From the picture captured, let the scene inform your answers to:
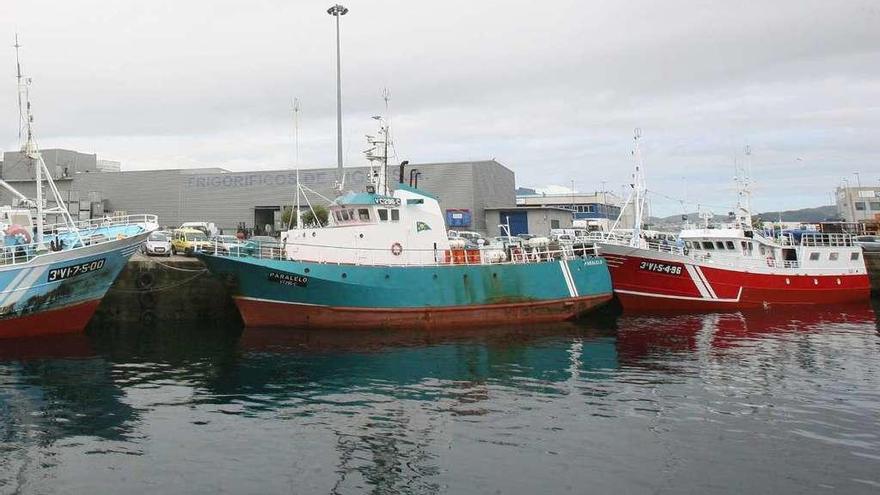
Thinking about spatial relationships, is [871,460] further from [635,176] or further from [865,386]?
[635,176]

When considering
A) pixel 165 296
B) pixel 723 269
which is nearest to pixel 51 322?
pixel 165 296

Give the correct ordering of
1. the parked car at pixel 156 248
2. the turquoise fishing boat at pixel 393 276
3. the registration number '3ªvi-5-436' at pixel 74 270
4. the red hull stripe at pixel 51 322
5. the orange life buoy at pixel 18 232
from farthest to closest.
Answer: the parked car at pixel 156 248
the turquoise fishing boat at pixel 393 276
the orange life buoy at pixel 18 232
the registration number '3ªvi-5-436' at pixel 74 270
the red hull stripe at pixel 51 322

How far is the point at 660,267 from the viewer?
28.0 m

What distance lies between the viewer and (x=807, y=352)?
1867cm

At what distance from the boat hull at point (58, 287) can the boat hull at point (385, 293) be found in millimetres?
3983

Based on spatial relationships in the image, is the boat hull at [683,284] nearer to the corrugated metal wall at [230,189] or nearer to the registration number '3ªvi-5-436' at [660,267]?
the registration number '3ªvi-5-436' at [660,267]

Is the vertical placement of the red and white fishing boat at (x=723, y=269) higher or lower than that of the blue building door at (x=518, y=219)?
lower

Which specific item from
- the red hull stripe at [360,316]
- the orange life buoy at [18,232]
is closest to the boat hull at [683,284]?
the red hull stripe at [360,316]

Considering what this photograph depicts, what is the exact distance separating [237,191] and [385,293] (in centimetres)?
4695

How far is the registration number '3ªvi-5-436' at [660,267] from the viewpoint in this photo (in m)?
27.9

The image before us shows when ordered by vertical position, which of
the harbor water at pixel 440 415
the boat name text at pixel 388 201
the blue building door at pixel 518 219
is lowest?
the harbor water at pixel 440 415

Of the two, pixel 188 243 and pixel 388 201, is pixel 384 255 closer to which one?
pixel 388 201

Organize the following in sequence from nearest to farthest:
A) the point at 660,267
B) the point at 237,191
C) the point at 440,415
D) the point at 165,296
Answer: the point at 440,415, the point at 165,296, the point at 660,267, the point at 237,191

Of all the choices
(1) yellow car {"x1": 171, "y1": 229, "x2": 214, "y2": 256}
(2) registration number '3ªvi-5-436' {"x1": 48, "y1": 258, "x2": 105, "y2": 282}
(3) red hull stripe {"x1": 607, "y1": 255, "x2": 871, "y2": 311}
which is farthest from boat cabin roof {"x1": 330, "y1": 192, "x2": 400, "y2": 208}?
(3) red hull stripe {"x1": 607, "y1": 255, "x2": 871, "y2": 311}
